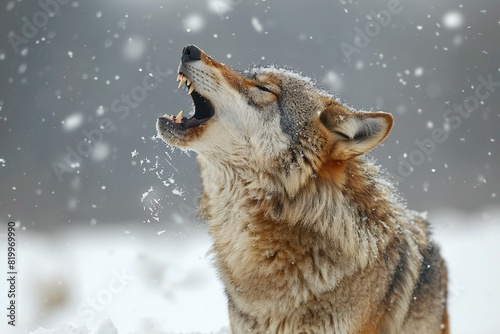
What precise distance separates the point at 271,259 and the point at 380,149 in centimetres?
1519

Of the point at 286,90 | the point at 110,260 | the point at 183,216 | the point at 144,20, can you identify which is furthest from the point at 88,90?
the point at 286,90

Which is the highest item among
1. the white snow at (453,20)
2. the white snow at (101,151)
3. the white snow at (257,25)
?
the white snow at (453,20)

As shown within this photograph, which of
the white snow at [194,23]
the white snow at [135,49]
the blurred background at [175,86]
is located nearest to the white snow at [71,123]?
the blurred background at [175,86]

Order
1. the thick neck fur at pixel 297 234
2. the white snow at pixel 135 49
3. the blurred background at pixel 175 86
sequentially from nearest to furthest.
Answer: the thick neck fur at pixel 297 234 → the blurred background at pixel 175 86 → the white snow at pixel 135 49

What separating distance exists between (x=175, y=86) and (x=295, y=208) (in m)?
13.2

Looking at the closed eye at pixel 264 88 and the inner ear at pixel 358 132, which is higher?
the closed eye at pixel 264 88

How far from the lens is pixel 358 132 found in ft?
11.2

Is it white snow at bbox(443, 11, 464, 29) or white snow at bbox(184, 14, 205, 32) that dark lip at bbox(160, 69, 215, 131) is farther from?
white snow at bbox(443, 11, 464, 29)

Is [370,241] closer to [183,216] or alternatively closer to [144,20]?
[183,216]

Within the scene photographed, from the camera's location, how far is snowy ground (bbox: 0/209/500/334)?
6969mm

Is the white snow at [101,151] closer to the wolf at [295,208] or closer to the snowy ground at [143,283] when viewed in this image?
the snowy ground at [143,283]

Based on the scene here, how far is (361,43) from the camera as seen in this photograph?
65.0 feet

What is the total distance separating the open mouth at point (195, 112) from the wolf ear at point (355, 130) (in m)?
0.81

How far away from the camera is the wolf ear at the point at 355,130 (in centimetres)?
330
